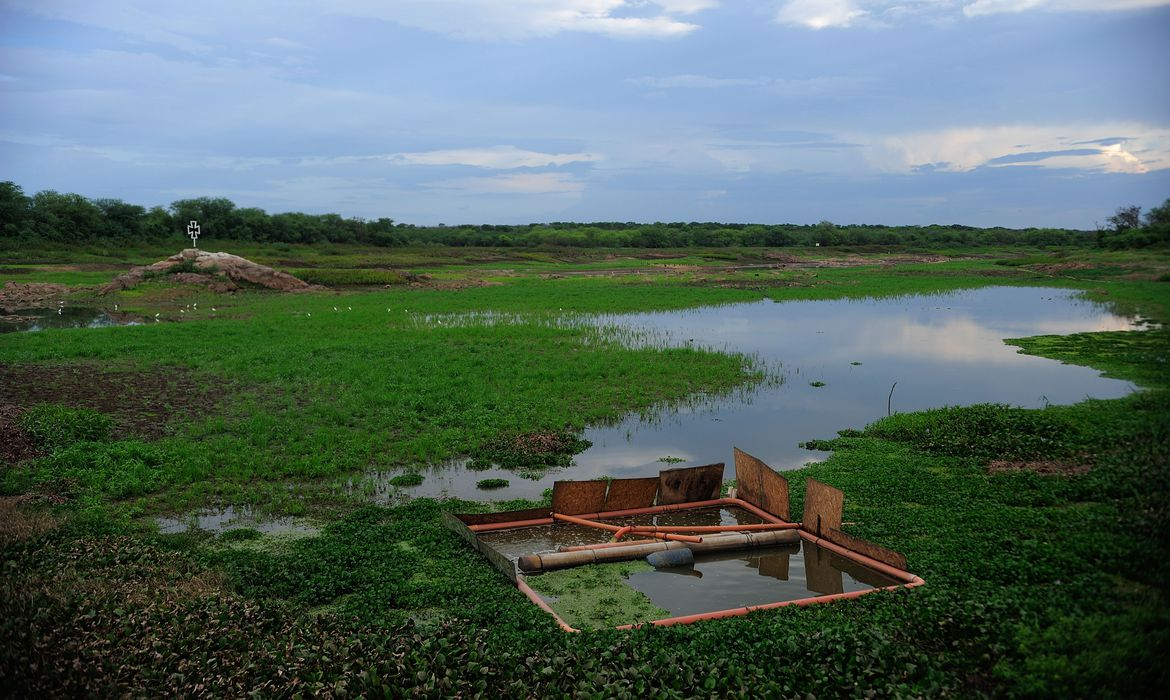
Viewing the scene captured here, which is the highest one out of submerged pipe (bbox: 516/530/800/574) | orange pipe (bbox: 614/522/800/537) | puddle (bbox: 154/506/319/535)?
orange pipe (bbox: 614/522/800/537)

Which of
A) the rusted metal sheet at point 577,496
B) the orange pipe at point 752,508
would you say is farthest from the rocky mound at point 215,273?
the orange pipe at point 752,508

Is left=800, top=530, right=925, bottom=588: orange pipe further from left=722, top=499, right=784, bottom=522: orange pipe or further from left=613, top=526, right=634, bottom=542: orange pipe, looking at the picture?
left=613, top=526, right=634, bottom=542: orange pipe

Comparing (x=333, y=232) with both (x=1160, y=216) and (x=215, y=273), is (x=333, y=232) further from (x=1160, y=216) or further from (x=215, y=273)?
(x=1160, y=216)

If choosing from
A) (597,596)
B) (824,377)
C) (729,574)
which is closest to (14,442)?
(597,596)

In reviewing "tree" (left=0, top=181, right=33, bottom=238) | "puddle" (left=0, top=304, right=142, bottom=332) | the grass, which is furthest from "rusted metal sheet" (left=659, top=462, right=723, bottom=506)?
"tree" (left=0, top=181, right=33, bottom=238)

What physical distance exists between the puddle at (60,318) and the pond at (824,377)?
765 inches

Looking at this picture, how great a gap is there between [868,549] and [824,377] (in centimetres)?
1316

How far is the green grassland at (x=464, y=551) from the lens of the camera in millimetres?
5660

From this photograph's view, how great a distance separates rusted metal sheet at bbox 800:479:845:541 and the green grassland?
65 centimetres

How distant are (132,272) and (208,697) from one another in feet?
144

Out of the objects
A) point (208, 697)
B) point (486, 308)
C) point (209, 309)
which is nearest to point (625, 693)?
point (208, 697)

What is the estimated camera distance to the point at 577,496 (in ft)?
33.6

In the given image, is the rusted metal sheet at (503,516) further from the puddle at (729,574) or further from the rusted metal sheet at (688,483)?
the rusted metal sheet at (688,483)

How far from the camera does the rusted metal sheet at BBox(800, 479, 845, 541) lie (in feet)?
30.6
